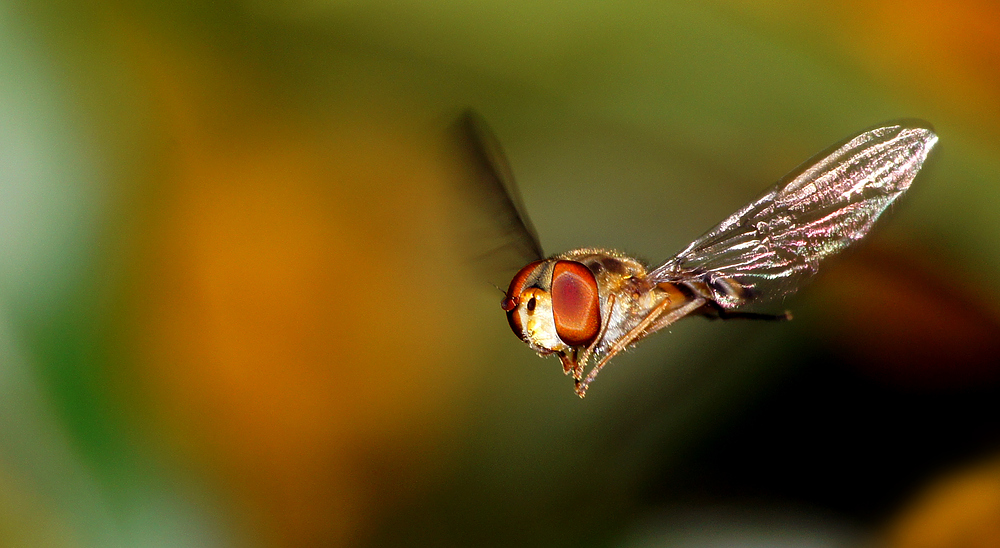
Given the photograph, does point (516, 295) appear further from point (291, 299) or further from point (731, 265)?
point (291, 299)

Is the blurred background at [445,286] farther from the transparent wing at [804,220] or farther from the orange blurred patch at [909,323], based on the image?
the transparent wing at [804,220]

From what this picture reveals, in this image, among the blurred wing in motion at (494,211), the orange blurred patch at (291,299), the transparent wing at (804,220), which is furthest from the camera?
the orange blurred patch at (291,299)

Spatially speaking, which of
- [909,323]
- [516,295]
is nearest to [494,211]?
[516,295]

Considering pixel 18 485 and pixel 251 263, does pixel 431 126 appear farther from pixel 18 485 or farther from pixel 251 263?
pixel 18 485

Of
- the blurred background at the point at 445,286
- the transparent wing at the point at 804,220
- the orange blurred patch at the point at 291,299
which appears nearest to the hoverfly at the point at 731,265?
the transparent wing at the point at 804,220

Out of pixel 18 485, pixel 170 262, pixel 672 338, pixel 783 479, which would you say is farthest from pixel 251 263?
pixel 783 479
